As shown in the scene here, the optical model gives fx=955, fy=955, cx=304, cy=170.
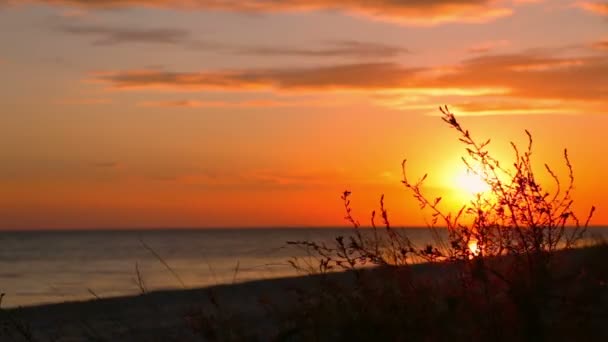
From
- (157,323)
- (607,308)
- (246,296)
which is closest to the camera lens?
(607,308)

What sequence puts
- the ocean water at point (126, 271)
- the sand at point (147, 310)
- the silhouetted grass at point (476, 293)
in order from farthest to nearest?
Answer: the ocean water at point (126, 271), the sand at point (147, 310), the silhouetted grass at point (476, 293)

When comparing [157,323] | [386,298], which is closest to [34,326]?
[157,323]

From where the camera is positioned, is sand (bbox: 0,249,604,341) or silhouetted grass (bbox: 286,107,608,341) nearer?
silhouetted grass (bbox: 286,107,608,341)

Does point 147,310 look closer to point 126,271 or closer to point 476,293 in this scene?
point 476,293

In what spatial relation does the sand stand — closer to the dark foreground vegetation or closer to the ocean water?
the ocean water

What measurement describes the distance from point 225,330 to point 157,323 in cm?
756

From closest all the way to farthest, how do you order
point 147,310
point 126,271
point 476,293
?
point 476,293 → point 147,310 → point 126,271

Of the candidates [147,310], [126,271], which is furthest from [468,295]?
[126,271]

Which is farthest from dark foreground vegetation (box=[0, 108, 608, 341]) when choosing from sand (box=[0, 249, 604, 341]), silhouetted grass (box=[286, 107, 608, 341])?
sand (box=[0, 249, 604, 341])

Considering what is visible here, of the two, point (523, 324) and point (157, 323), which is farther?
point (157, 323)

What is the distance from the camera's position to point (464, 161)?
5.70 meters

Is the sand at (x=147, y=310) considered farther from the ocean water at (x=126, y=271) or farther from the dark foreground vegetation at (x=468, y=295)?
the dark foreground vegetation at (x=468, y=295)

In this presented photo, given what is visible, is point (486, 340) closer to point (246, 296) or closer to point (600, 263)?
point (600, 263)

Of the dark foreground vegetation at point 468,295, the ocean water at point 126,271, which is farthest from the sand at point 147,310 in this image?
the dark foreground vegetation at point 468,295
